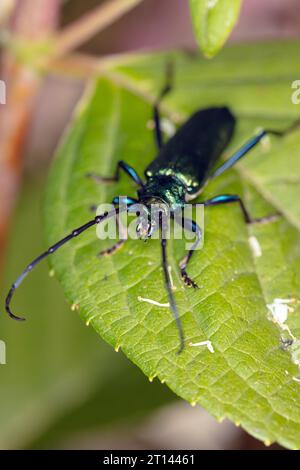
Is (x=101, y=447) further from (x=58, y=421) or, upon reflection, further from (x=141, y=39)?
(x=141, y=39)

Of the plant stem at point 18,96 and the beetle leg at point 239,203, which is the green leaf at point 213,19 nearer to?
the beetle leg at point 239,203

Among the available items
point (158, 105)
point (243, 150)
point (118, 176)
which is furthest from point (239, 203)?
point (158, 105)

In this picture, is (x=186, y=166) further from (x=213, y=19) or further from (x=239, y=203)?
(x=213, y=19)

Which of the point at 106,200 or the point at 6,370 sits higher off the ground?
the point at 106,200

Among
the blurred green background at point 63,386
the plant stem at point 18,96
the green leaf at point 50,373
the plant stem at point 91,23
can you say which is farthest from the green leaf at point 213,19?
the green leaf at point 50,373

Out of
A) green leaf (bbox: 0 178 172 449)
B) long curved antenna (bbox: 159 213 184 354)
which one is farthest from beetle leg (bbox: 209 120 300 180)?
green leaf (bbox: 0 178 172 449)

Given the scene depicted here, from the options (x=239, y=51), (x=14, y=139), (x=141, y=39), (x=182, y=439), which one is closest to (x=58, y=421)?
(x=182, y=439)
